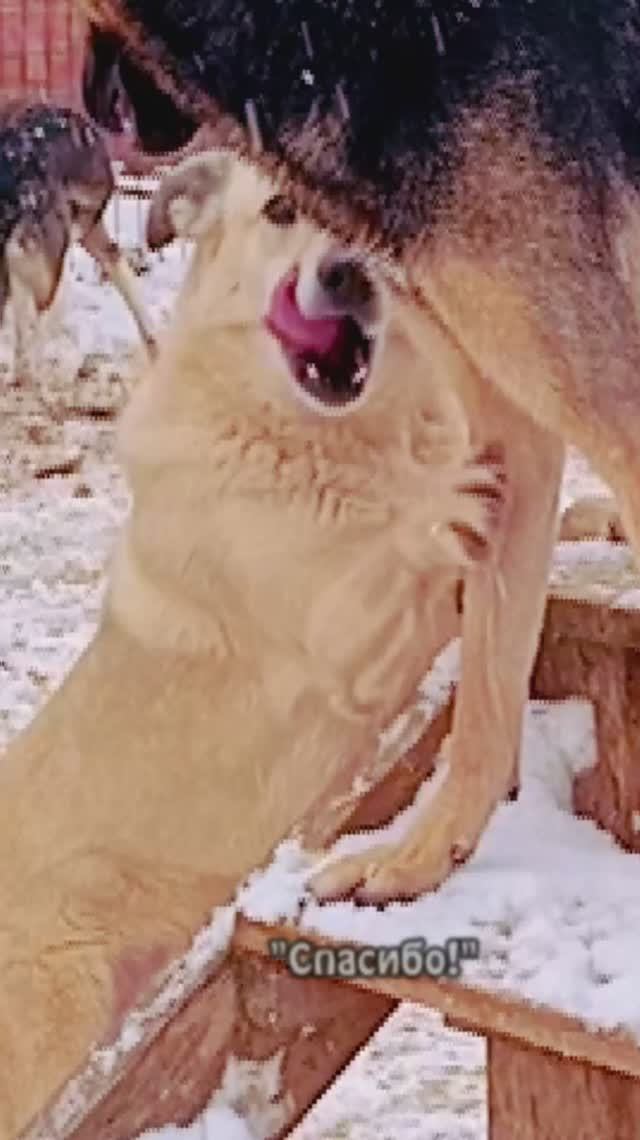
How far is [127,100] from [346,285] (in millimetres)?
363

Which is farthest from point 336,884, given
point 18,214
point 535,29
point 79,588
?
point 18,214

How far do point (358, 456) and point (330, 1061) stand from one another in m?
0.54

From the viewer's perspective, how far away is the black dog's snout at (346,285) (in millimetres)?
1900

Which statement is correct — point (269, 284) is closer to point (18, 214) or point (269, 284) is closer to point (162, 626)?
point (162, 626)

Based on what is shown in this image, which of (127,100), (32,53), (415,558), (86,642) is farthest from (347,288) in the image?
(32,53)

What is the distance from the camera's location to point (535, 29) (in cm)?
142

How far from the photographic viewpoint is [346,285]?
1.92 metres

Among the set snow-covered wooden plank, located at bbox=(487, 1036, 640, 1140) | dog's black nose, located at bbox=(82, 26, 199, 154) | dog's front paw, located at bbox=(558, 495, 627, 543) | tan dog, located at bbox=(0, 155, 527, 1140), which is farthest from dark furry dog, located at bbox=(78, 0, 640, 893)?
dog's front paw, located at bbox=(558, 495, 627, 543)

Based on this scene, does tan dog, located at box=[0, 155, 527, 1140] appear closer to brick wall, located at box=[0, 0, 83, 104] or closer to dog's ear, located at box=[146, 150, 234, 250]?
dog's ear, located at box=[146, 150, 234, 250]

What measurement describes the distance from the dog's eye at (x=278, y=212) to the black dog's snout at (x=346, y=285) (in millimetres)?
49

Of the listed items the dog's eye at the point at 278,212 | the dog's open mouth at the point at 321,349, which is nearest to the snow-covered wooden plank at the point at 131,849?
the dog's open mouth at the point at 321,349

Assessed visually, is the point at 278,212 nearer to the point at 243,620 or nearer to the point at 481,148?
the point at 243,620

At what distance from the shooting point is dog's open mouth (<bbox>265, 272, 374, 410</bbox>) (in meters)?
1.94

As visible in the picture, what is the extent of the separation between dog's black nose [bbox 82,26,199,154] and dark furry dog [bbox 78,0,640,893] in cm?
5
